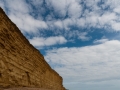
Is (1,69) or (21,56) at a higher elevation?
(21,56)

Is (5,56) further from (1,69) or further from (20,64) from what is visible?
(20,64)

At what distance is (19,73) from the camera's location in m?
11.1

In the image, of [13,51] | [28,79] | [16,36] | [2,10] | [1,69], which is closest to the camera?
[1,69]

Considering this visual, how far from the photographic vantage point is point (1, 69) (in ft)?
29.2

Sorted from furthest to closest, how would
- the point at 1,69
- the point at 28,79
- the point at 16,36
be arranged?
the point at 28,79 < the point at 16,36 < the point at 1,69

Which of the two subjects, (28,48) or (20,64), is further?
(28,48)

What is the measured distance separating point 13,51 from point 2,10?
2.48 m

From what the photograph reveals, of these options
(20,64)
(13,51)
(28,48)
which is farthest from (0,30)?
(28,48)

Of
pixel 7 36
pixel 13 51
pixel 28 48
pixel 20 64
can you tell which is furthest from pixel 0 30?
pixel 28 48

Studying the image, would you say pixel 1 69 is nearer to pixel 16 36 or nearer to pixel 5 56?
pixel 5 56

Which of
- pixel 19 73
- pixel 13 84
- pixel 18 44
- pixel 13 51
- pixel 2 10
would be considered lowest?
pixel 13 84

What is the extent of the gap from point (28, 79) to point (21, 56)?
6.95ft

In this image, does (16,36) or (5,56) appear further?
(16,36)

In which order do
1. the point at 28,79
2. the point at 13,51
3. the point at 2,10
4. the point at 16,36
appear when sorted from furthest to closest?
the point at 28,79, the point at 16,36, the point at 13,51, the point at 2,10
